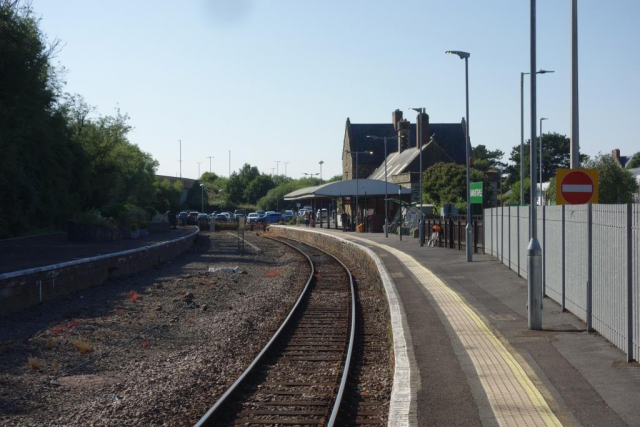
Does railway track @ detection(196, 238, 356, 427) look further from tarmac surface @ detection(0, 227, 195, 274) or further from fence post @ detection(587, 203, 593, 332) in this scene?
tarmac surface @ detection(0, 227, 195, 274)

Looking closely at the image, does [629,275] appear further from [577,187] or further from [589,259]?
[577,187]

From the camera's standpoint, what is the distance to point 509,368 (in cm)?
983

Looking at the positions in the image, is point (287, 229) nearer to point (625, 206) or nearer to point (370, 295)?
point (370, 295)

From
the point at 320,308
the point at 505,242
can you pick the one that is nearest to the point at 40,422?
the point at 320,308

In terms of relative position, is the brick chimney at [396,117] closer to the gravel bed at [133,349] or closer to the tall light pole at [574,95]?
the gravel bed at [133,349]

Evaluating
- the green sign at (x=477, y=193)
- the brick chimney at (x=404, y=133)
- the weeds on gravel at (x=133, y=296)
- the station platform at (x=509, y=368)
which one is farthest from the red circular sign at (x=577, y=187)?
the brick chimney at (x=404, y=133)

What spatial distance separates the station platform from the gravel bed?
2909mm

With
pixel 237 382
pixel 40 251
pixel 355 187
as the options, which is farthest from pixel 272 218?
pixel 237 382

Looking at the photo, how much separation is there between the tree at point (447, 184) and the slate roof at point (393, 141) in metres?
35.6

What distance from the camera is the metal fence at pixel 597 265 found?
9.59 meters

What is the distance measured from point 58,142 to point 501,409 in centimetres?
4186

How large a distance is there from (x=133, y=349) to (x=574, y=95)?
9775mm

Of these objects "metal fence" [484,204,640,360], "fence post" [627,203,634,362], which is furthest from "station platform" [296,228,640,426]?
"fence post" [627,203,634,362]

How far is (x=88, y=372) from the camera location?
1130 centimetres
